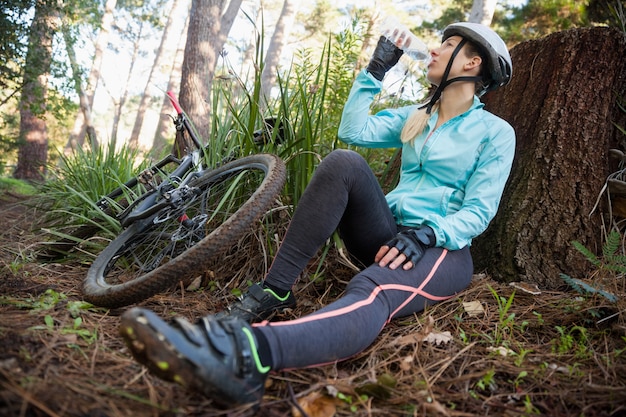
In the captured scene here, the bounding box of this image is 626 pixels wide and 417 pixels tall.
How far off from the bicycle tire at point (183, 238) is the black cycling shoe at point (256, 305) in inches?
6.8

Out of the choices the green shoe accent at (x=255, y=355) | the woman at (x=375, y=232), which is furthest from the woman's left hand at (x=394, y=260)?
the green shoe accent at (x=255, y=355)

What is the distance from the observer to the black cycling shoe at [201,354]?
34.8 inches

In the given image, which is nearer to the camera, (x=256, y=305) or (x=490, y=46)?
(x=256, y=305)

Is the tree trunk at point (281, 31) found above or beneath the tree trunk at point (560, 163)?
above

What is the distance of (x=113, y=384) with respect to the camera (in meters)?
1.02

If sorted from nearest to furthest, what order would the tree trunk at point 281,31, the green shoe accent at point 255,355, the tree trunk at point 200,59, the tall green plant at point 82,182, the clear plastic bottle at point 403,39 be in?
the green shoe accent at point 255,355
the clear plastic bottle at point 403,39
the tall green plant at point 82,182
the tree trunk at point 200,59
the tree trunk at point 281,31

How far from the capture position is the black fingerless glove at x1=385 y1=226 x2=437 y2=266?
144 centimetres

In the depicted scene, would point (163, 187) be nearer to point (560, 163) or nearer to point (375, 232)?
point (375, 232)

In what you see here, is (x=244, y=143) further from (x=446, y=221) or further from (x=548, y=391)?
(x=548, y=391)

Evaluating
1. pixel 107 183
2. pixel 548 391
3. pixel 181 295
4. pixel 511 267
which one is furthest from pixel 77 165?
pixel 548 391

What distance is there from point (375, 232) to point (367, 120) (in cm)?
59

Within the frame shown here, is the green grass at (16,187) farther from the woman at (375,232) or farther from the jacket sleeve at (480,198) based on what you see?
the jacket sleeve at (480,198)

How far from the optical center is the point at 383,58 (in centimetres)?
186

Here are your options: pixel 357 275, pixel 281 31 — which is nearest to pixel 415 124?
pixel 357 275
